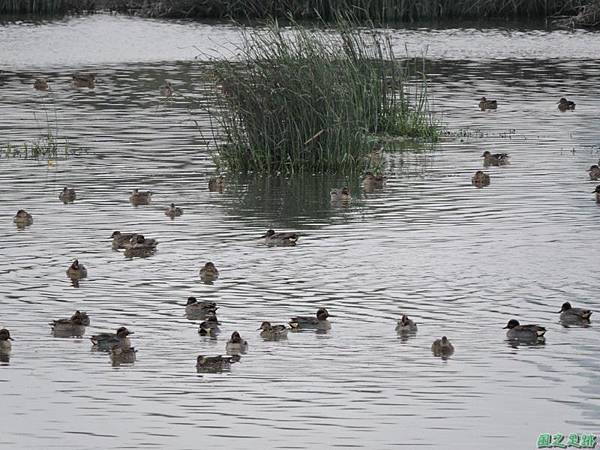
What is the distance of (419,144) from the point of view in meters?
26.3

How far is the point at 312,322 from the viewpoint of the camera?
43.9 feet

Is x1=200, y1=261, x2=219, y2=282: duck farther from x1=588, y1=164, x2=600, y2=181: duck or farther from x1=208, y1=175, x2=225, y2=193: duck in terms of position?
x1=588, y1=164, x2=600, y2=181: duck

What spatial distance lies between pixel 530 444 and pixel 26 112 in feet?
75.1

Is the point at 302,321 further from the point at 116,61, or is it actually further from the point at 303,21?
the point at 303,21

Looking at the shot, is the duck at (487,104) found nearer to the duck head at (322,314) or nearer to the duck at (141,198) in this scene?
the duck at (141,198)

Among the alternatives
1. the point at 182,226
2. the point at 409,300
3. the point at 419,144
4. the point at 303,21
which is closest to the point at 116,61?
the point at 303,21

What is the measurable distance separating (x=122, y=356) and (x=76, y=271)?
11.5ft

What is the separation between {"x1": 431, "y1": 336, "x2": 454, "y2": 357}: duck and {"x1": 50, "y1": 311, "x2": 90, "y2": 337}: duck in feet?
10.8

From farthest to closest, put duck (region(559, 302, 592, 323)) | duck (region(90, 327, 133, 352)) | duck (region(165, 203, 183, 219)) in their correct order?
duck (region(165, 203, 183, 219)), duck (region(559, 302, 592, 323)), duck (region(90, 327, 133, 352))

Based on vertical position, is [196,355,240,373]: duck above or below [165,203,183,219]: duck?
below

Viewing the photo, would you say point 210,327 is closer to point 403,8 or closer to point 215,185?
point 215,185

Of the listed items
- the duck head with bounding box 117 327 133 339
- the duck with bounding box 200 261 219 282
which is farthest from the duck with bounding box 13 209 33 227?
the duck head with bounding box 117 327 133 339

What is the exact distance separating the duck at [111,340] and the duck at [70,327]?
17.5 inches

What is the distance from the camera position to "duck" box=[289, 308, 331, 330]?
13.4 meters
